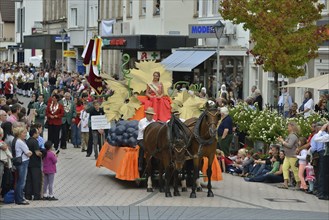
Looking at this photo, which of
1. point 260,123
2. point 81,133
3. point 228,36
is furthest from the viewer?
point 228,36

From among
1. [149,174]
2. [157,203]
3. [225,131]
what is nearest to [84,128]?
[225,131]

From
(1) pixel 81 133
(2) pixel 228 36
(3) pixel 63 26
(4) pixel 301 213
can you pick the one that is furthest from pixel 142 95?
(3) pixel 63 26

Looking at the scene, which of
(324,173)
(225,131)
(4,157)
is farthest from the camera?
(225,131)

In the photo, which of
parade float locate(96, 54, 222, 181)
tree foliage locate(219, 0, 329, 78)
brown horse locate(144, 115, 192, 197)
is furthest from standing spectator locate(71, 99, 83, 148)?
brown horse locate(144, 115, 192, 197)

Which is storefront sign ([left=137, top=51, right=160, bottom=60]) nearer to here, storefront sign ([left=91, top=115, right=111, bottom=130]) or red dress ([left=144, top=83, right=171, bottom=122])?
storefront sign ([left=91, top=115, right=111, bottom=130])

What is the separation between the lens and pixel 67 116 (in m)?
33.0

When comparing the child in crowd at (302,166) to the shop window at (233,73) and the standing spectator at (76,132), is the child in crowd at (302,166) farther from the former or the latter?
the shop window at (233,73)

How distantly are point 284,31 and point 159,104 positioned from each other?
10484mm

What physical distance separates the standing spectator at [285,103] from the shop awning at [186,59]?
31.7 ft

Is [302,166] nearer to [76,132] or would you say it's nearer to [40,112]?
[40,112]

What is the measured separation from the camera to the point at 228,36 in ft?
149

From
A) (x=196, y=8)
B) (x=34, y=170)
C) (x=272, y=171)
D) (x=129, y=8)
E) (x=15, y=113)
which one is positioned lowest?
(x=272, y=171)

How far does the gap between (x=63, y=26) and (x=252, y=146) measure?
52572mm

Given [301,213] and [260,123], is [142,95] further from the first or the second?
[301,213]
